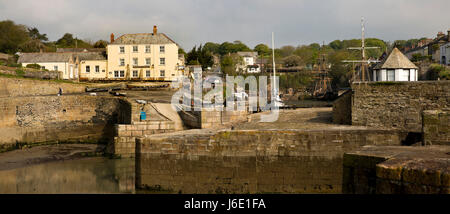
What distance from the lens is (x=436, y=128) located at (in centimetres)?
921

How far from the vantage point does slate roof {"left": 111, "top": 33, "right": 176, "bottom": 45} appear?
137 ft

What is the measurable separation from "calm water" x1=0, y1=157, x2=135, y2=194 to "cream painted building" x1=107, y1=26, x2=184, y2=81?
74.7ft

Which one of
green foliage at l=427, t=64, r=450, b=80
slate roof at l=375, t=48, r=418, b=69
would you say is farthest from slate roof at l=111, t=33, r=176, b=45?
slate roof at l=375, t=48, r=418, b=69

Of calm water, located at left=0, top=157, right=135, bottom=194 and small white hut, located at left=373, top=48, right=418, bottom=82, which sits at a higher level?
small white hut, located at left=373, top=48, right=418, bottom=82

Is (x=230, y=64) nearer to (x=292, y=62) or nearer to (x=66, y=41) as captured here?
(x=292, y=62)

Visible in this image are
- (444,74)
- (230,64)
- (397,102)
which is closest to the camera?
(397,102)

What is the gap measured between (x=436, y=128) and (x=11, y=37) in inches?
2416

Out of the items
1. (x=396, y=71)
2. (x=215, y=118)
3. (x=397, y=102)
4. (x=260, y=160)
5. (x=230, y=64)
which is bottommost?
(x=260, y=160)

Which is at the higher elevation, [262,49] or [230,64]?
[262,49]

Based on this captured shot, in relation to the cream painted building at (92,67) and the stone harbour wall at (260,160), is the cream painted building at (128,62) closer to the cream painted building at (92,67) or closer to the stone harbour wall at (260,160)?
the cream painted building at (92,67)

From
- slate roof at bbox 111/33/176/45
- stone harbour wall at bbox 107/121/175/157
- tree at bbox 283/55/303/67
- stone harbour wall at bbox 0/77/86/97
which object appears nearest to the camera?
stone harbour wall at bbox 107/121/175/157

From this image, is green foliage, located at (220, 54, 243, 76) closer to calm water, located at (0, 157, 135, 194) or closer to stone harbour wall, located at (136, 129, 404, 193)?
calm water, located at (0, 157, 135, 194)

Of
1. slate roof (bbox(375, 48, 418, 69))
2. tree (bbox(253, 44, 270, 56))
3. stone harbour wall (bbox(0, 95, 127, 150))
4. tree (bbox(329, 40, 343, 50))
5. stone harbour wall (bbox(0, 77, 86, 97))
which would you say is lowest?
stone harbour wall (bbox(0, 95, 127, 150))

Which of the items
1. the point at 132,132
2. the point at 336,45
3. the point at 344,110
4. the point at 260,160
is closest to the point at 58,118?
the point at 132,132
